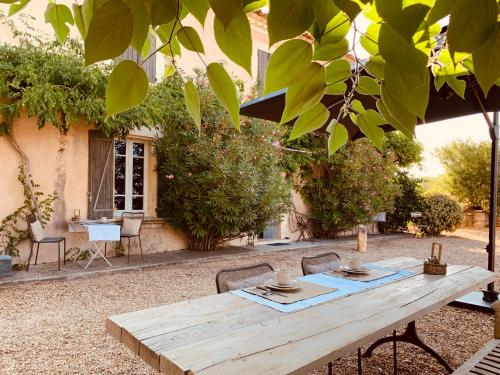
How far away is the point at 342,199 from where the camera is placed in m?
10.8

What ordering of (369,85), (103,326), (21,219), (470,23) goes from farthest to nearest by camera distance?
(21,219) < (103,326) < (369,85) < (470,23)

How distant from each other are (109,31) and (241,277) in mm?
2328

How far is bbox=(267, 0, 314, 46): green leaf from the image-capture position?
0.32 m

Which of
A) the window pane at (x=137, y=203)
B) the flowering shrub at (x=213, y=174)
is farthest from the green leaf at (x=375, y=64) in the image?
the window pane at (x=137, y=203)

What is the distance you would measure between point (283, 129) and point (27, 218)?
532cm

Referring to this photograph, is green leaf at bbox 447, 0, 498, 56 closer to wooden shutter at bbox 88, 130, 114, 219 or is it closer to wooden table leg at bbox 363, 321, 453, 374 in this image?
wooden table leg at bbox 363, 321, 453, 374

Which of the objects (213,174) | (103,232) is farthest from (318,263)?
(213,174)

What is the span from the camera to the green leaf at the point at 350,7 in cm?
32

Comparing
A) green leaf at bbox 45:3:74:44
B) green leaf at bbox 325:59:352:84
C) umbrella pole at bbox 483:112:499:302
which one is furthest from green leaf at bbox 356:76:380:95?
umbrella pole at bbox 483:112:499:302

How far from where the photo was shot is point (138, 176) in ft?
26.5

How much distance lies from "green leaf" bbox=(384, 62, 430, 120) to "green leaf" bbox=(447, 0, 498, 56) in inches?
1.5

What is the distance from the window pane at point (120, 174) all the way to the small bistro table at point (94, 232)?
1116 millimetres

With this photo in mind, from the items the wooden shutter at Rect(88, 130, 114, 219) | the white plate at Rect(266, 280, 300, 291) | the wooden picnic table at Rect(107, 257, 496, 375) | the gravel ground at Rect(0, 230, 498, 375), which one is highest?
the wooden shutter at Rect(88, 130, 114, 219)

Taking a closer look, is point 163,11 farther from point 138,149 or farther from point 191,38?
point 138,149
